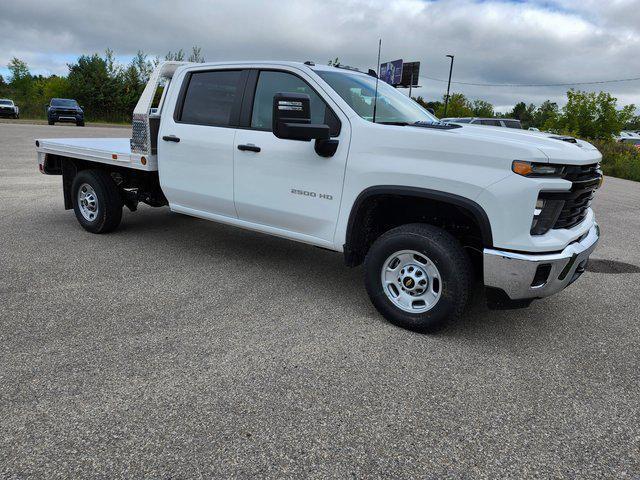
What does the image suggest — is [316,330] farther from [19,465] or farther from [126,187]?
[126,187]

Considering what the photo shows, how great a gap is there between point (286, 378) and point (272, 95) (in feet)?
8.29

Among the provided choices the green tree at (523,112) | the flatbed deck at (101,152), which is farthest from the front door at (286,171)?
the green tree at (523,112)

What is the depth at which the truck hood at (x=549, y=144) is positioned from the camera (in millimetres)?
3217

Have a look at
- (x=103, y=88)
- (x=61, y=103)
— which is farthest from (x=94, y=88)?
(x=61, y=103)

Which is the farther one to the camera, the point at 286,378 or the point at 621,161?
the point at 621,161

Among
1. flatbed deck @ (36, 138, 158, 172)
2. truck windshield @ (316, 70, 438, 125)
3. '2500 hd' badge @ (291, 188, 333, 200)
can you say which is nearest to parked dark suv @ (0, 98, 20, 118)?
flatbed deck @ (36, 138, 158, 172)

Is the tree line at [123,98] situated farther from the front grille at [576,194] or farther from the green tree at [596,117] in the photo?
the front grille at [576,194]

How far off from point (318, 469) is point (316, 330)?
4.93 feet

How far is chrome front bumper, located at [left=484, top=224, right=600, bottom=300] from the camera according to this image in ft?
10.7

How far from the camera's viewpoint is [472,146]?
333cm

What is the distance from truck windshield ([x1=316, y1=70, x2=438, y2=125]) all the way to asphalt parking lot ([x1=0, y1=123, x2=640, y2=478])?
5.16ft

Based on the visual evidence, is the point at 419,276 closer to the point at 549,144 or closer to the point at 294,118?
the point at 549,144

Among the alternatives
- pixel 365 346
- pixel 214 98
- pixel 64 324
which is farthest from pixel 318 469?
pixel 214 98

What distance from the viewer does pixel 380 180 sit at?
3717mm
